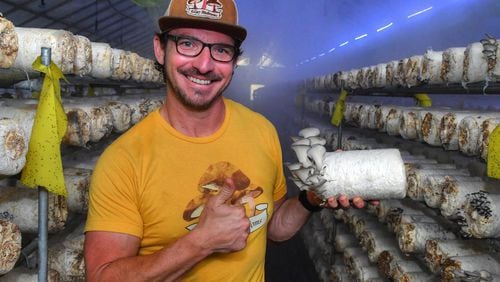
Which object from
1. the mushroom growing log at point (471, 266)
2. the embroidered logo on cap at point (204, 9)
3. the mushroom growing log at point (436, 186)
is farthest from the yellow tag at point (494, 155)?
the embroidered logo on cap at point (204, 9)

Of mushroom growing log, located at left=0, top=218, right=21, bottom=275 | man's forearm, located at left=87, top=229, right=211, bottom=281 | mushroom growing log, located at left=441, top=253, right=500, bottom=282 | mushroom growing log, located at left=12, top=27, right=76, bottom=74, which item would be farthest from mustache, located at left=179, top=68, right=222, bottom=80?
mushroom growing log, located at left=441, top=253, right=500, bottom=282

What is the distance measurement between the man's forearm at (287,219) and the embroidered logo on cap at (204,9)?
0.97 metres

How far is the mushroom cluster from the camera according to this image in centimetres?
199

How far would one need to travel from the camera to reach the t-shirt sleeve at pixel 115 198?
1.64 meters

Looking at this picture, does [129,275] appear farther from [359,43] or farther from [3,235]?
[359,43]

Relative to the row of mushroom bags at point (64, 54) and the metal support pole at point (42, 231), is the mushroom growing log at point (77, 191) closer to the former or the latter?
the row of mushroom bags at point (64, 54)

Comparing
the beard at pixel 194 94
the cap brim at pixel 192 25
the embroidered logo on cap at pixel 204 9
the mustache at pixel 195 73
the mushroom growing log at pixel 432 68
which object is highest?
the embroidered logo on cap at pixel 204 9

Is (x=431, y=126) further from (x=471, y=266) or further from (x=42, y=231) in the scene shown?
(x=42, y=231)

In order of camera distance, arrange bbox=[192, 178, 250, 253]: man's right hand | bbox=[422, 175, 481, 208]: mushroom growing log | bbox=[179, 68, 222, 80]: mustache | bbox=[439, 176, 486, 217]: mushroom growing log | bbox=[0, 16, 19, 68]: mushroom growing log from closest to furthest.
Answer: bbox=[192, 178, 250, 253]: man's right hand, bbox=[0, 16, 19, 68]: mushroom growing log, bbox=[179, 68, 222, 80]: mustache, bbox=[439, 176, 486, 217]: mushroom growing log, bbox=[422, 175, 481, 208]: mushroom growing log

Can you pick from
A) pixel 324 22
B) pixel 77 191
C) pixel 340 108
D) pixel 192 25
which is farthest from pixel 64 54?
pixel 324 22

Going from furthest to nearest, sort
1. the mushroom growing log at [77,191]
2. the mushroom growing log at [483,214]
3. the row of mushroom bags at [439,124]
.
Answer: the mushroom growing log at [77,191], the row of mushroom bags at [439,124], the mushroom growing log at [483,214]

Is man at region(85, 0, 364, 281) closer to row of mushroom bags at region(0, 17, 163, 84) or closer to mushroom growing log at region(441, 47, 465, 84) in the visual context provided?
row of mushroom bags at region(0, 17, 163, 84)

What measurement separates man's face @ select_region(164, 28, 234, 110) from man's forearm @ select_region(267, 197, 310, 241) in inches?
28.0

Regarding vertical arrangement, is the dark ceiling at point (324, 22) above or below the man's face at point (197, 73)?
above
